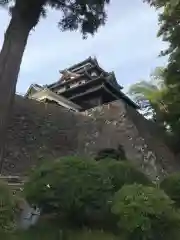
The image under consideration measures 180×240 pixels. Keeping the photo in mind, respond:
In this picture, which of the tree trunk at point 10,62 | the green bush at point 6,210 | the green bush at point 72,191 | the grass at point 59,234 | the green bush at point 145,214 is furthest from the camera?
the tree trunk at point 10,62

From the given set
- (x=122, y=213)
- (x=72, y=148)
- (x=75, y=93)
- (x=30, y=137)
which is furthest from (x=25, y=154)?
(x=75, y=93)

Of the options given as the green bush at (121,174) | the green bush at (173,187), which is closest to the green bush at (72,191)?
the green bush at (121,174)

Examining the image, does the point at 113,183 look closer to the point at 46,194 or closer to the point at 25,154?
the point at 46,194

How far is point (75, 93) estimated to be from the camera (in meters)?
22.9

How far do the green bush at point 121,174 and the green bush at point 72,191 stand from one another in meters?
0.37

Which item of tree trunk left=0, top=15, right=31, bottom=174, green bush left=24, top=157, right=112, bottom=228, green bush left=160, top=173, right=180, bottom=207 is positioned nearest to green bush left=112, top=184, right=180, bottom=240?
green bush left=24, top=157, right=112, bottom=228

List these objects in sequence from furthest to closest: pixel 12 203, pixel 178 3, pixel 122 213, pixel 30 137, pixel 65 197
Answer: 1. pixel 30 137
2. pixel 178 3
3. pixel 65 197
4. pixel 122 213
5. pixel 12 203

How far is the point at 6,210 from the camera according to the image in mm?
4320

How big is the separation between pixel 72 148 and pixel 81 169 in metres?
9.20

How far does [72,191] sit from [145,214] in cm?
96

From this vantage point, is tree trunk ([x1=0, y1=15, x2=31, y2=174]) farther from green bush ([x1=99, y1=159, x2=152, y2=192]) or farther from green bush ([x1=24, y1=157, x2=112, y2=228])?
green bush ([x1=24, y1=157, x2=112, y2=228])

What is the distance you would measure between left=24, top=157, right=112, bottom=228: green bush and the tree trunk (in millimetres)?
2850

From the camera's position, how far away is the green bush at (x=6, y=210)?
14.0ft

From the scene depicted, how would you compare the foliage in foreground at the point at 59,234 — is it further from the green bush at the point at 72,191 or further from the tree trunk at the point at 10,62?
the tree trunk at the point at 10,62
